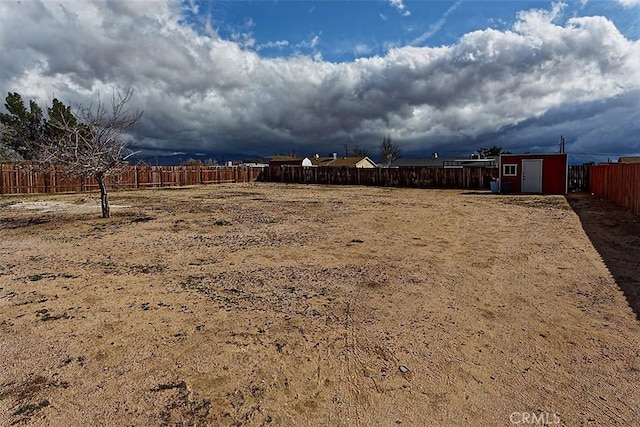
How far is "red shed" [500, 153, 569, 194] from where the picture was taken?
20.7m

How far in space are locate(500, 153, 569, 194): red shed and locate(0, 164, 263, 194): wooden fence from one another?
19396mm

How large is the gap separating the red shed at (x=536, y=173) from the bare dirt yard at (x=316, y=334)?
14613 millimetres

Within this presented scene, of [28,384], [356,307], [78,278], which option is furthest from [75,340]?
[356,307]

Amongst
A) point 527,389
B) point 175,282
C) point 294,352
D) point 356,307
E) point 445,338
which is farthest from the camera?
point 175,282

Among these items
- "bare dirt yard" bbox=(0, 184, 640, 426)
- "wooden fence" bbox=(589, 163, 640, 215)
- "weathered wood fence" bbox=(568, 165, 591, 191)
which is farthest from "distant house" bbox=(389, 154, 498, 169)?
"bare dirt yard" bbox=(0, 184, 640, 426)

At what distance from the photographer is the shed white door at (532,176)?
20984mm

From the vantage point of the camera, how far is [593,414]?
2.57 m

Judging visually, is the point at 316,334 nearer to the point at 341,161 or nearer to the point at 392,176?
the point at 392,176

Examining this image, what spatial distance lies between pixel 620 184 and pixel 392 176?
1774cm

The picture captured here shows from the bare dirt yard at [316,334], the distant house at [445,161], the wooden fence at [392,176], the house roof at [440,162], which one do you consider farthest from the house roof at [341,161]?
the bare dirt yard at [316,334]

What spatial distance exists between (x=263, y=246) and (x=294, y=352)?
4192 mm

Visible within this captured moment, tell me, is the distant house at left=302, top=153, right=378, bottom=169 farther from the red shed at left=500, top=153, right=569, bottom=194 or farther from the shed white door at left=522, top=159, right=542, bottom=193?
the shed white door at left=522, top=159, right=542, bottom=193

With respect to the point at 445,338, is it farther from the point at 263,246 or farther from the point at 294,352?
the point at 263,246

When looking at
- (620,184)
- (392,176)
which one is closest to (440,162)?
(392,176)
